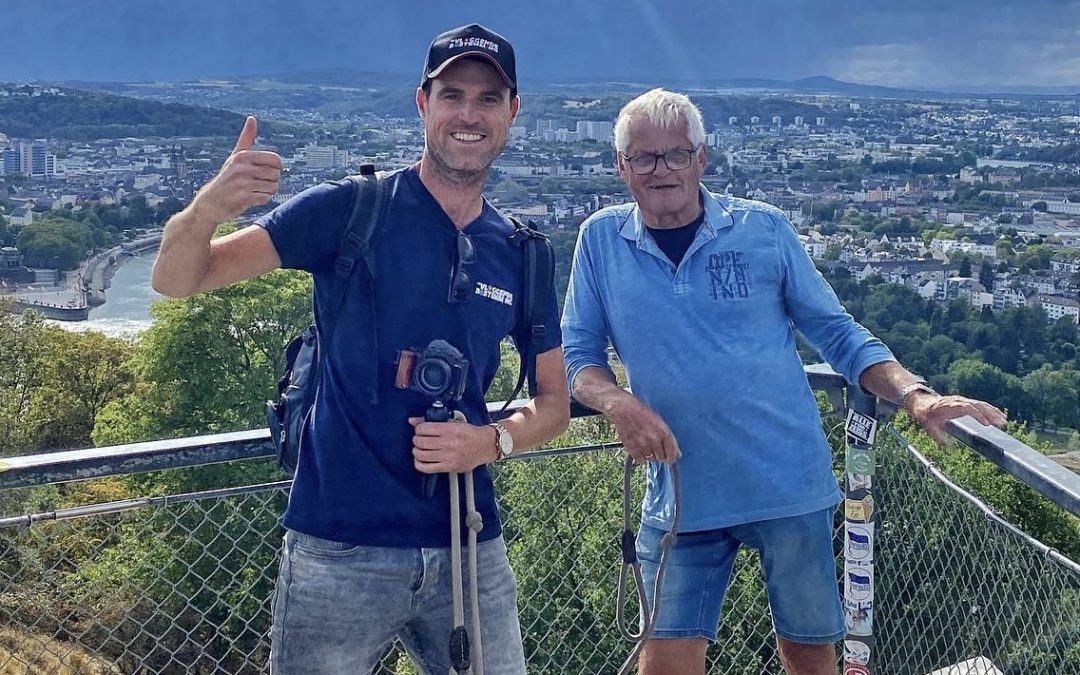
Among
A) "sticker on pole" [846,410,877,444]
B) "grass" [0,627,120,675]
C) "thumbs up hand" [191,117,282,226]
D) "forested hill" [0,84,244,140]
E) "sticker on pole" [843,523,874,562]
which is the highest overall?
"thumbs up hand" [191,117,282,226]

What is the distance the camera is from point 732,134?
11650 cm

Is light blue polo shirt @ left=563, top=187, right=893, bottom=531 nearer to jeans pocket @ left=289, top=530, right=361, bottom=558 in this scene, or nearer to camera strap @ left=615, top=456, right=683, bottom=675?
camera strap @ left=615, top=456, right=683, bottom=675

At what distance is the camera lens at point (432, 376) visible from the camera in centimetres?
214

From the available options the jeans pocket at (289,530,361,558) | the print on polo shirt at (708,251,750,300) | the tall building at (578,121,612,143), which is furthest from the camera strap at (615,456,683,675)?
the tall building at (578,121,612,143)

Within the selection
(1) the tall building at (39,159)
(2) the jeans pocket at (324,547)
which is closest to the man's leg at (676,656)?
(2) the jeans pocket at (324,547)

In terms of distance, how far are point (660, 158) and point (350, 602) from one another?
1371 mm

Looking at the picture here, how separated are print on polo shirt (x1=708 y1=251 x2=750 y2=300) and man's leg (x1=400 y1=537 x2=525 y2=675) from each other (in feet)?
3.01

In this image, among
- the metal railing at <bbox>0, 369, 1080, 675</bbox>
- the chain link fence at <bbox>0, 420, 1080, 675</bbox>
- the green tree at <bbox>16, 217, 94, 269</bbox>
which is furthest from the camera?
the green tree at <bbox>16, 217, 94, 269</bbox>

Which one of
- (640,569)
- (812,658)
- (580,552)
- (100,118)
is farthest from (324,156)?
(812,658)

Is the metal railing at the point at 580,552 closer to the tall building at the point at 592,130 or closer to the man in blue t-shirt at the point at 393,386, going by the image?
the man in blue t-shirt at the point at 393,386

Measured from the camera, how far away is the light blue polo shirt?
281cm

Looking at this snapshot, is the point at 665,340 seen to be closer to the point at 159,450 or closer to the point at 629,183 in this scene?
Result: the point at 629,183

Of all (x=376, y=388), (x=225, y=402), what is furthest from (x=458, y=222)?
(x=225, y=402)

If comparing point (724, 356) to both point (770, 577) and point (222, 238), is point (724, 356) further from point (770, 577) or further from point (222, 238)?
point (222, 238)
